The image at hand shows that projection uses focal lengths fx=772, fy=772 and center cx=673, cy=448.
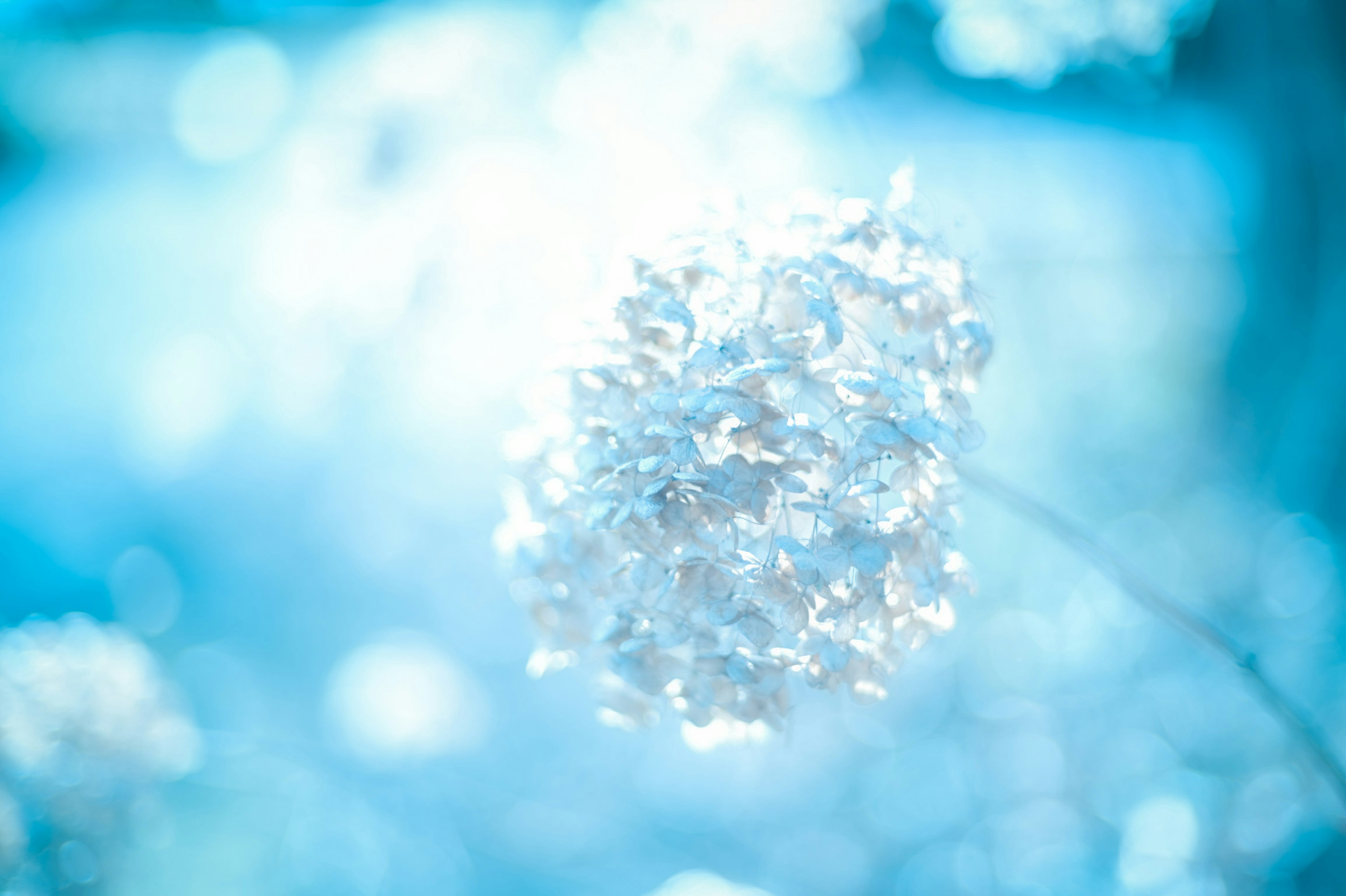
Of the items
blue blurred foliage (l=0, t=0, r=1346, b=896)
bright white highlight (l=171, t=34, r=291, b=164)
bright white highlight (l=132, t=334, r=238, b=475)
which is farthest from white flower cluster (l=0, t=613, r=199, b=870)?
bright white highlight (l=171, t=34, r=291, b=164)

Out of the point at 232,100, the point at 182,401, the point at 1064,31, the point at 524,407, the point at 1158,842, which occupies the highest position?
the point at 232,100

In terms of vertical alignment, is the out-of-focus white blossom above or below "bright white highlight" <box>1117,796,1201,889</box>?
above

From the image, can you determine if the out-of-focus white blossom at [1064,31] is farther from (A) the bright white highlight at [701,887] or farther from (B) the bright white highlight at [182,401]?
(B) the bright white highlight at [182,401]

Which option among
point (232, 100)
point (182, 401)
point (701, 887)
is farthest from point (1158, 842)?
point (232, 100)

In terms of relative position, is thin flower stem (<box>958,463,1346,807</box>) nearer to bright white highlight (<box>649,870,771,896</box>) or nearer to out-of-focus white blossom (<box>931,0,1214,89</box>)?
bright white highlight (<box>649,870,771,896</box>)

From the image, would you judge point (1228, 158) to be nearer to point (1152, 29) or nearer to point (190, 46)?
point (1152, 29)

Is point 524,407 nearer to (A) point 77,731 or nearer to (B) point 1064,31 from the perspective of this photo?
(A) point 77,731

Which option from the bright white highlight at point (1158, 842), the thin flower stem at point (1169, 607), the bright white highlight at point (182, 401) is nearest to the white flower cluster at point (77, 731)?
the bright white highlight at point (182, 401)
